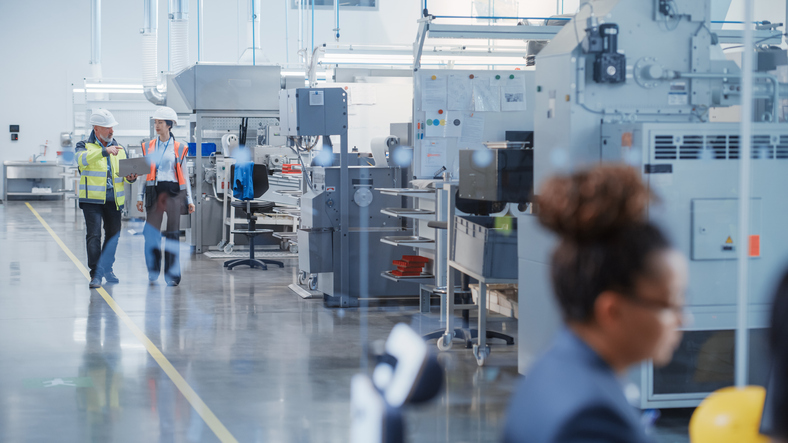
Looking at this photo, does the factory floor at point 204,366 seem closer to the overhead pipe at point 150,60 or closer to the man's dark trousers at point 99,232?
the man's dark trousers at point 99,232

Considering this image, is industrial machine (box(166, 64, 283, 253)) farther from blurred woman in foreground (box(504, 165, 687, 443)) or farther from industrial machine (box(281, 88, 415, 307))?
blurred woman in foreground (box(504, 165, 687, 443))

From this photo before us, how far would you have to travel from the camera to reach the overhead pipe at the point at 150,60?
12266mm

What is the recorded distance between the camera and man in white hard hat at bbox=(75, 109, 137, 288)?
705 centimetres

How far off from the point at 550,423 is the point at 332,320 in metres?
5.20

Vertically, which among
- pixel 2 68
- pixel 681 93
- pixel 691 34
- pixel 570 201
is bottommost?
pixel 570 201

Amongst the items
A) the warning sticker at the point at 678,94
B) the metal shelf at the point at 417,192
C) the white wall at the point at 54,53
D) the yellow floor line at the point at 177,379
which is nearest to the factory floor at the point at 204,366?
the yellow floor line at the point at 177,379

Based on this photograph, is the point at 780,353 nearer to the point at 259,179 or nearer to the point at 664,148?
the point at 664,148

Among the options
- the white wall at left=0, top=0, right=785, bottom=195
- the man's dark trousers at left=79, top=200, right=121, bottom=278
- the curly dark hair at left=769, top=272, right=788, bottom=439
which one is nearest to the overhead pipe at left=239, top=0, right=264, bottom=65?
the man's dark trousers at left=79, top=200, right=121, bottom=278

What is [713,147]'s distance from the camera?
3.52m

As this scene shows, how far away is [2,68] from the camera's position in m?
18.0

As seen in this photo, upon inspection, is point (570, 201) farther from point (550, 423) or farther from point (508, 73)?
point (508, 73)

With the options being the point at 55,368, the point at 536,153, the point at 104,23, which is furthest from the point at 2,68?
the point at 536,153

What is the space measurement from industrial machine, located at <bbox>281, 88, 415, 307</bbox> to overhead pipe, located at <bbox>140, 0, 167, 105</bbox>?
5.98 meters

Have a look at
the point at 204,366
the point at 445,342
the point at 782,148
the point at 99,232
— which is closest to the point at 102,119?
the point at 99,232
